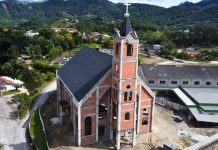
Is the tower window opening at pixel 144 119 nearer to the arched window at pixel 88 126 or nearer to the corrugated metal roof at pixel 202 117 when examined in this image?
the arched window at pixel 88 126

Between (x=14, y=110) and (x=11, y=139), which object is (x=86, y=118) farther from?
(x=14, y=110)

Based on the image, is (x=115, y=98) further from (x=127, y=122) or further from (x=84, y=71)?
(x=84, y=71)

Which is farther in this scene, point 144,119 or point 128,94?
point 144,119

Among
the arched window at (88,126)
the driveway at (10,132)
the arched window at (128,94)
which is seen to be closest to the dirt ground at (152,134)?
the arched window at (88,126)

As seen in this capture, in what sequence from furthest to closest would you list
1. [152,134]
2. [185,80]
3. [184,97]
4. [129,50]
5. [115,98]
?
[185,80]
[184,97]
[152,134]
[115,98]
[129,50]

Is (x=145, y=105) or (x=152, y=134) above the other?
(x=145, y=105)

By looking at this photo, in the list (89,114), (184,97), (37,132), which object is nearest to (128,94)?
(89,114)
